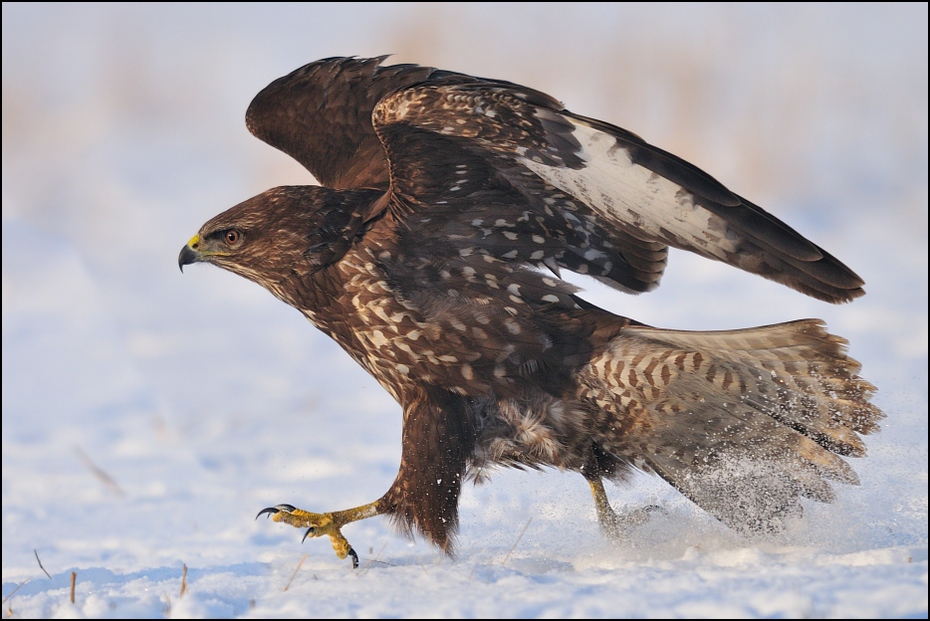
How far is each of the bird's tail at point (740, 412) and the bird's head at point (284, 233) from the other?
126 centimetres

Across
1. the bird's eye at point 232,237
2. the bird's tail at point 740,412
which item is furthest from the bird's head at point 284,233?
the bird's tail at point 740,412

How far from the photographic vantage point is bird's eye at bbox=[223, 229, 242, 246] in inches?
185

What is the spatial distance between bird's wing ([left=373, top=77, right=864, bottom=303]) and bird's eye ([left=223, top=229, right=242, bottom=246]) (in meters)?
0.95

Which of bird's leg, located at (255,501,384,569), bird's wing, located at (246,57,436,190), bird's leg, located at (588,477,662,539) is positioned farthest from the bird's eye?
bird's leg, located at (588,477,662,539)

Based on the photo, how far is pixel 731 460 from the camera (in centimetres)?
442

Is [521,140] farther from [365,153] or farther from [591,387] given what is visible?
[365,153]

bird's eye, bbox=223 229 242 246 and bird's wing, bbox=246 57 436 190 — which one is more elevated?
bird's wing, bbox=246 57 436 190

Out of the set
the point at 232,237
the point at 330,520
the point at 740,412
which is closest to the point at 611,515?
the point at 740,412

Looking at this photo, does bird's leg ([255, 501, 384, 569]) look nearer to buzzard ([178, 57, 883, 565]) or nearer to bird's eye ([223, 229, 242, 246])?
buzzard ([178, 57, 883, 565])

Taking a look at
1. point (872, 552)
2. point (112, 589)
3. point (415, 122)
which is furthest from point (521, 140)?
point (112, 589)

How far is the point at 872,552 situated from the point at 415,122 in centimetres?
221

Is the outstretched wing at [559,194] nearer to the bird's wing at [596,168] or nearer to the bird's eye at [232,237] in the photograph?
the bird's wing at [596,168]

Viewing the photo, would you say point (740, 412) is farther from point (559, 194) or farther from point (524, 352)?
point (559, 194)

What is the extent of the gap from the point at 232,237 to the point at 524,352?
1483 millimetres
